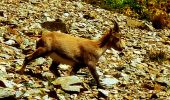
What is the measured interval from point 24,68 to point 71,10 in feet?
33.2

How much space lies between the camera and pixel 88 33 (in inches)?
776

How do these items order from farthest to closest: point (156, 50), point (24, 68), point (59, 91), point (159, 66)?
1. point (156, 50)
2. point (159, 66)
3. point (24, 68)
4. point (59, 91)

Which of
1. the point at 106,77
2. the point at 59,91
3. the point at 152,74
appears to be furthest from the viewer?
the point at 152,74

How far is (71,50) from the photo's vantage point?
42.9ft

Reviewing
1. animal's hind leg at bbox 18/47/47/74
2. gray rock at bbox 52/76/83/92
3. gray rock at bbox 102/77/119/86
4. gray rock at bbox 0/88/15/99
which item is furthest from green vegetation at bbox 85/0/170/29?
gray rock at bbox 0/88/15/99

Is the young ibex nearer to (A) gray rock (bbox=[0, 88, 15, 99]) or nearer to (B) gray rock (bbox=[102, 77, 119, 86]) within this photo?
(B) gray rock (bbox=[102, 77, 119, 86])

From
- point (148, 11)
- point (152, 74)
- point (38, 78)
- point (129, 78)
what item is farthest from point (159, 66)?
point (148, 11)

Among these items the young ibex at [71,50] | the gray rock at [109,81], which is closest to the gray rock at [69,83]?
the young ibex at [71,50]

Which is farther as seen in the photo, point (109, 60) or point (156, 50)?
point (156, 50)

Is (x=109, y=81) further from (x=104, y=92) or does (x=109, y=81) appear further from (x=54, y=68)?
(x=54, y=68)

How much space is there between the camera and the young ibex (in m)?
12.7

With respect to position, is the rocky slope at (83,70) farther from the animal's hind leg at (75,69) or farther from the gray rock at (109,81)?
the animal's hind leg at (75,69)

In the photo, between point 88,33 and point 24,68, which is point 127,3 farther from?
point 24,68

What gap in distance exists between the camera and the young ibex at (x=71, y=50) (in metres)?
12.7
